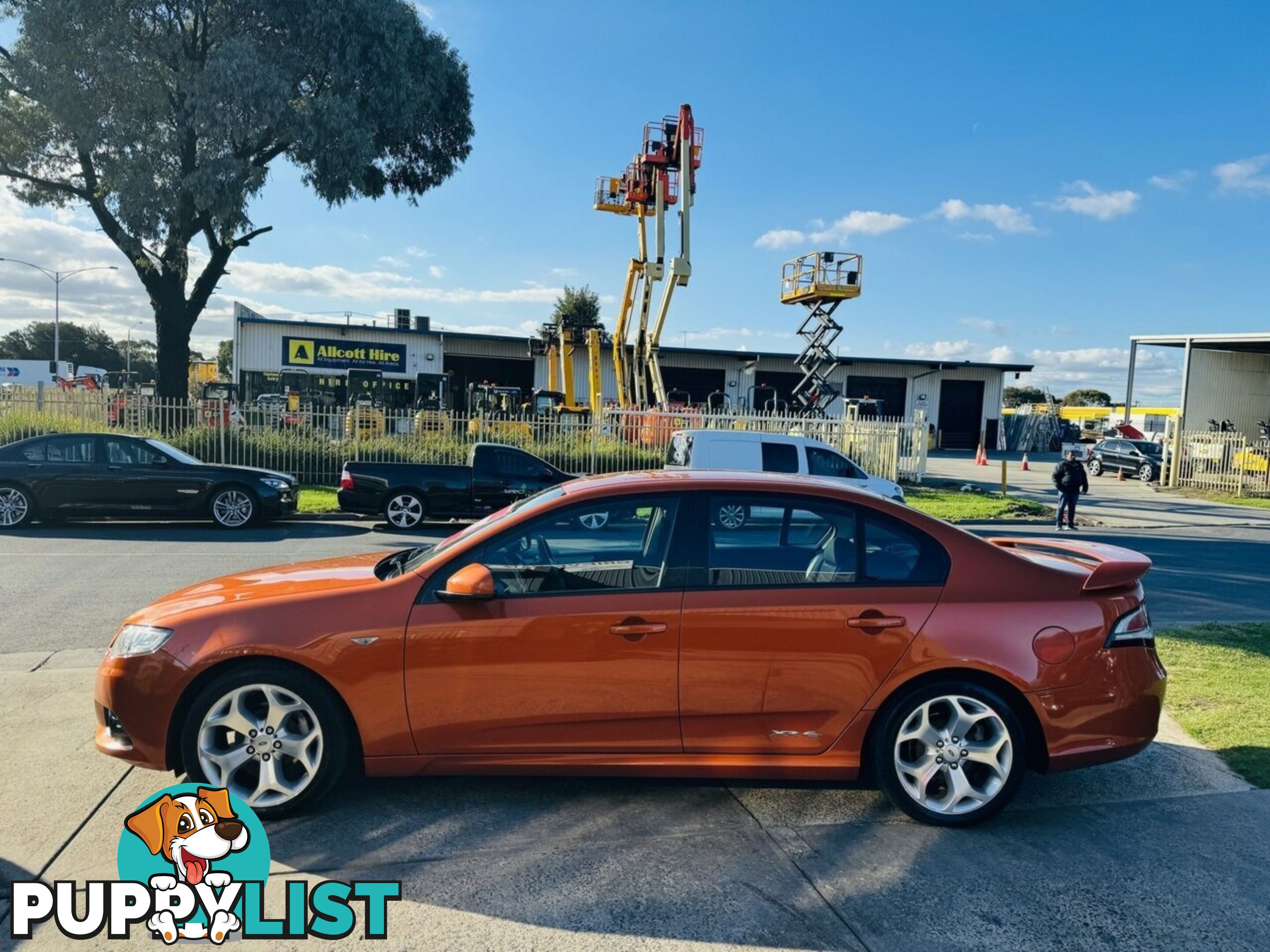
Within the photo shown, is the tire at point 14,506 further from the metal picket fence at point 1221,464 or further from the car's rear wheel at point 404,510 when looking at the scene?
the metal picket fence at point 1221,464

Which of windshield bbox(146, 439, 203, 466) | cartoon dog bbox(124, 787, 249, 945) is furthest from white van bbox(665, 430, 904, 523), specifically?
cartoon dog bbox(124, 787, 249, 945)

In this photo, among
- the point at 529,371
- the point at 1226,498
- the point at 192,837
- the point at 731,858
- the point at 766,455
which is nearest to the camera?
the point at 192,837

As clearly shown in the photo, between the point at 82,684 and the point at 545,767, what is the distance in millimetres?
3399

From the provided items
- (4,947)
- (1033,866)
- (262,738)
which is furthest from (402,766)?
(1033,866)

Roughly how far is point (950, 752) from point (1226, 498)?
2601 centimetres

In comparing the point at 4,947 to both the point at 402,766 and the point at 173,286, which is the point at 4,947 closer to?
the point at 402,766

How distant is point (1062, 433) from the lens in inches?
2016

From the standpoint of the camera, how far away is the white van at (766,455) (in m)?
13.9

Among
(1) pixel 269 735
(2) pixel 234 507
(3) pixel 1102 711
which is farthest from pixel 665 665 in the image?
(2) pixel 234 507

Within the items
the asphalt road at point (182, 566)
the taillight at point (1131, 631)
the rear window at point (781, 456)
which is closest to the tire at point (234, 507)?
the asphalt road at point (182, 566)

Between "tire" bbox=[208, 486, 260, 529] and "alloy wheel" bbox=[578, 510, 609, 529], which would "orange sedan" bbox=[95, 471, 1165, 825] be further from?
"tire" bbox=[208, 486, 260, 529]

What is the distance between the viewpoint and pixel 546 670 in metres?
3.62

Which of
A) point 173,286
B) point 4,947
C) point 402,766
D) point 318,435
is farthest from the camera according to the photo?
point 173,286

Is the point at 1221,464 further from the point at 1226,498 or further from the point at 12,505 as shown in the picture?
the point at 12,505
